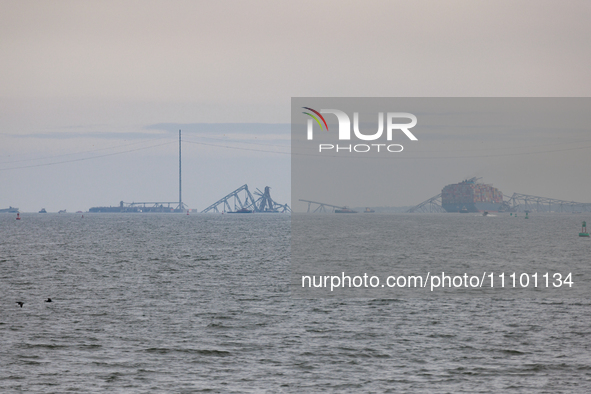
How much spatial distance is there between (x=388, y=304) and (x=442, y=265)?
1336 inches

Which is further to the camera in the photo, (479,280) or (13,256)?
(13,256)

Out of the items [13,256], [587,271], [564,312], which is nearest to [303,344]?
[564,312]

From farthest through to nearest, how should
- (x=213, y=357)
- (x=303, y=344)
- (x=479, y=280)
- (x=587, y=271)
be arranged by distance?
1. (x=587, y=271)
2. (x=479, y=280)
3. (x=303, y=344)
4. (x=213, y=357)

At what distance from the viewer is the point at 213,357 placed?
32188 millimetres

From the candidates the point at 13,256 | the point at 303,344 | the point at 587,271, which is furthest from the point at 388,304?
the point at 13,256

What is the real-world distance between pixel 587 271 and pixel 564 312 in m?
30.6

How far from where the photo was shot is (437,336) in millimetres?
36750

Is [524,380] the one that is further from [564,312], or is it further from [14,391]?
[14,391]

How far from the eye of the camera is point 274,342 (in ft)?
116

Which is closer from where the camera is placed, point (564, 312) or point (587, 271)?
point (564, 312)

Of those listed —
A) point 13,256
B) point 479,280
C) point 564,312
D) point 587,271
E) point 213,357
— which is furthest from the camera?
point 13,256

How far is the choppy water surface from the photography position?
28.1m

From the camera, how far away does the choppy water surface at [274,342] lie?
28.1 m

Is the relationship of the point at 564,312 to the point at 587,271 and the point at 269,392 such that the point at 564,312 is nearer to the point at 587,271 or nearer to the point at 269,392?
the point at 269,392
